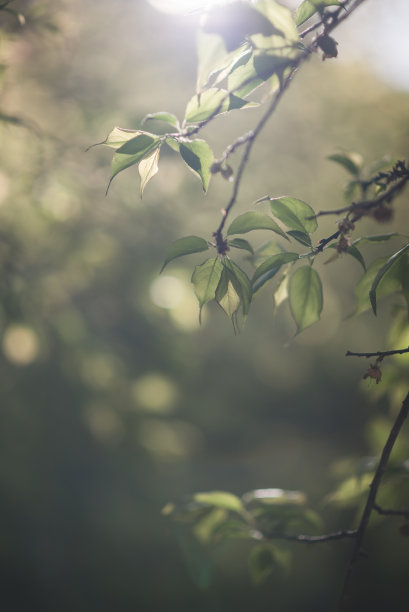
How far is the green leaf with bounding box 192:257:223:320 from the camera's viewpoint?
0.29m

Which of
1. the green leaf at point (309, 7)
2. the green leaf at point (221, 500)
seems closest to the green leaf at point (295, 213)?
the green leaf at point (309, 7)

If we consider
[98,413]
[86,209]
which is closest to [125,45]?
[86,209]

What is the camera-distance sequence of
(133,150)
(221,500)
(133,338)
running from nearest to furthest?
(133,150), (221,500), (133,338)

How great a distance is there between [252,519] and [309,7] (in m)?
0.45

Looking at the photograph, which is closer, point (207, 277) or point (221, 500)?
point (207, 277)

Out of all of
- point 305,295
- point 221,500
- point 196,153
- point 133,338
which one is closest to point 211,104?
point 196,153

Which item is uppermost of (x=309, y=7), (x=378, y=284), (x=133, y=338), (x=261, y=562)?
(x=133, y=338)

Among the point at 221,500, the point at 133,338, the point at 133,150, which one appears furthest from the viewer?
the point at 133,338

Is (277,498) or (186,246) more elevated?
(186,246)

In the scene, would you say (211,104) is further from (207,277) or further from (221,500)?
(221,500)

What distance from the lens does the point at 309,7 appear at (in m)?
0.27

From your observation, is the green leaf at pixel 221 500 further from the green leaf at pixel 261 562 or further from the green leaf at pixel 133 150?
the green leaf at pixel 133 150

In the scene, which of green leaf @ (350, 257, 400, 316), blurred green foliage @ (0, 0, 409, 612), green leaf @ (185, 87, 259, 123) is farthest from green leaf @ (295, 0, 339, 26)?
blurred green foliage @ (0, 0, 409, 612)

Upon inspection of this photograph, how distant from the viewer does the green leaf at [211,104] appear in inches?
10.1
